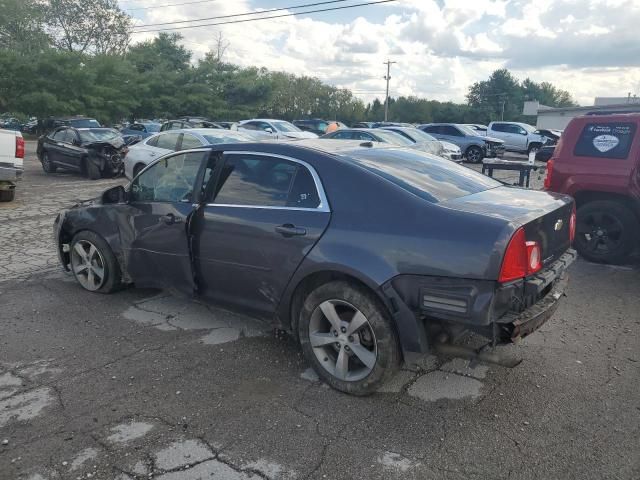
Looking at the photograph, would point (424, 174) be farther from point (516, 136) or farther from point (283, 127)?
point (516, 136)

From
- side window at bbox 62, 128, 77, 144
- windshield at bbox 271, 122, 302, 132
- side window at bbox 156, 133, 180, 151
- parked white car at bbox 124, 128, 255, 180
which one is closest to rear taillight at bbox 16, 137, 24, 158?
parked white car at bbox 124, 128, 255, 180

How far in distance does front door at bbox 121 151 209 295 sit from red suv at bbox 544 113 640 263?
4746mm

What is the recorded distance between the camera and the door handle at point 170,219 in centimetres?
431

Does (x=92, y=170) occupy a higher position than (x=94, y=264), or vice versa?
(x=94, y=264)

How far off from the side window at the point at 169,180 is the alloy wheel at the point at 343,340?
160cm

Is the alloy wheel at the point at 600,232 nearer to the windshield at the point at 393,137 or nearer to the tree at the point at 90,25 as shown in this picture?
the windshield at the point at 393,137

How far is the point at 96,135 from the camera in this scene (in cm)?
1561

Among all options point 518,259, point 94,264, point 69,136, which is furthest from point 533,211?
point 69,136

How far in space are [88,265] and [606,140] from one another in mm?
6126

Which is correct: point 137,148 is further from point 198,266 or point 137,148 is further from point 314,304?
point 314,304

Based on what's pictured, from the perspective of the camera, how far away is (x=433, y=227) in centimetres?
304

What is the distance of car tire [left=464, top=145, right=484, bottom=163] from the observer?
22.2 m

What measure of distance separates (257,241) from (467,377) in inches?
70.0

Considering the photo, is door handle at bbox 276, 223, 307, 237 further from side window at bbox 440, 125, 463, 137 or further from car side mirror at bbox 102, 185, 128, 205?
side window at bbox 440, 125, 463, 137
